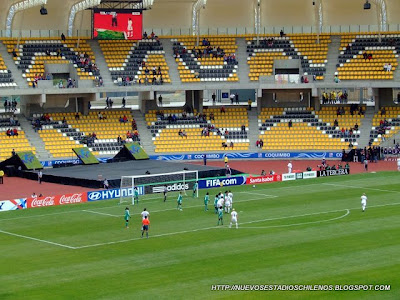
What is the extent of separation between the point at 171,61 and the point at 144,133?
8343 millimetres

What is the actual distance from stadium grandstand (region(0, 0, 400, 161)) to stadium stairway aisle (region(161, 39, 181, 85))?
99 mm

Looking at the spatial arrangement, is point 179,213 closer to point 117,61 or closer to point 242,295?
point 242,295

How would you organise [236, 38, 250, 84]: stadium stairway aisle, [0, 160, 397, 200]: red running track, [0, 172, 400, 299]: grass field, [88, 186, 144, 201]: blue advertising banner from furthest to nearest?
[236, 38, 250, 84]: stadium stairway aisle
[0, 160, 397, 200]: red running track
[88, 186, 144, 201]: blue advertising banner
[0, 172, 400, 299]: grass field

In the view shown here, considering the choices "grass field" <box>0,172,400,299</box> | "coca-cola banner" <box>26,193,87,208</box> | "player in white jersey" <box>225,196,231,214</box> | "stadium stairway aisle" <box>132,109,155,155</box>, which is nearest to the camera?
"grass field" <box>0,172,400,299</box>

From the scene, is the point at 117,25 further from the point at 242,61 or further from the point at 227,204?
the point at 227,204

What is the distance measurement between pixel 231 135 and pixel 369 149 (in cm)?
1286

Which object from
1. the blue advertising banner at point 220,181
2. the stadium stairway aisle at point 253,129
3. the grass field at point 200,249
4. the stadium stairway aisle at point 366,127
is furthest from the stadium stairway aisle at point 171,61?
the grass field at point 200,249

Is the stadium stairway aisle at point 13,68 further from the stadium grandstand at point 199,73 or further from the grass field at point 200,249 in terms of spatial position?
the grass field at point 200,249

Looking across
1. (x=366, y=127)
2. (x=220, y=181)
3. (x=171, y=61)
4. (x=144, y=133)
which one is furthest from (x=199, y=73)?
(x=220, y=181)

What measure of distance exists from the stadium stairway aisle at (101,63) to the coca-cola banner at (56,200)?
2404cm

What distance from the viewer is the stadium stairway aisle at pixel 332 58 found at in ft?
279

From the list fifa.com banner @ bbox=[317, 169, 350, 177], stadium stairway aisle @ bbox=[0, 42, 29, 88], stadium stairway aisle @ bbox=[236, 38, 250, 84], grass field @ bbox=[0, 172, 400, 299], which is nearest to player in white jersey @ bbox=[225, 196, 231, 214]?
grass field @ bbox=[0, 172, 400, 299]

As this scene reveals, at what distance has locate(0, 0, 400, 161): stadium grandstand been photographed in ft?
262

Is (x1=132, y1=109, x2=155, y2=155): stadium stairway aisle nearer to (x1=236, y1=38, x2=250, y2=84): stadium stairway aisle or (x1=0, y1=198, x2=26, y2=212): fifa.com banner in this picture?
(x1=236, y1=38, x2=250, y2=84): stadium stairway aisle
